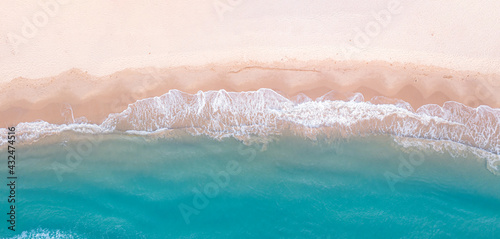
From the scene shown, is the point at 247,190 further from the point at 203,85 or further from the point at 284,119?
the point at 203,85

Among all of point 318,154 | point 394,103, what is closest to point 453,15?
point 394,103

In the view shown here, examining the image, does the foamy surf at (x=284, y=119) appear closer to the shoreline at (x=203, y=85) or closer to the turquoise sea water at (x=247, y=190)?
the shoreline at (x=203, y=85)

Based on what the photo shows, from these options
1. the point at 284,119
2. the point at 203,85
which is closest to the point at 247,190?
the point at 284,119

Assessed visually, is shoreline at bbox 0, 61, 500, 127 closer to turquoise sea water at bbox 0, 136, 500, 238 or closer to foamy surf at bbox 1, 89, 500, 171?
foamy surf at bbox 1, 89, 500, 171

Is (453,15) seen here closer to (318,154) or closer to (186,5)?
(318,154)

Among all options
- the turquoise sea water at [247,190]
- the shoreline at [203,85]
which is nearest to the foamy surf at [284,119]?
the shoreline at [203,85]
